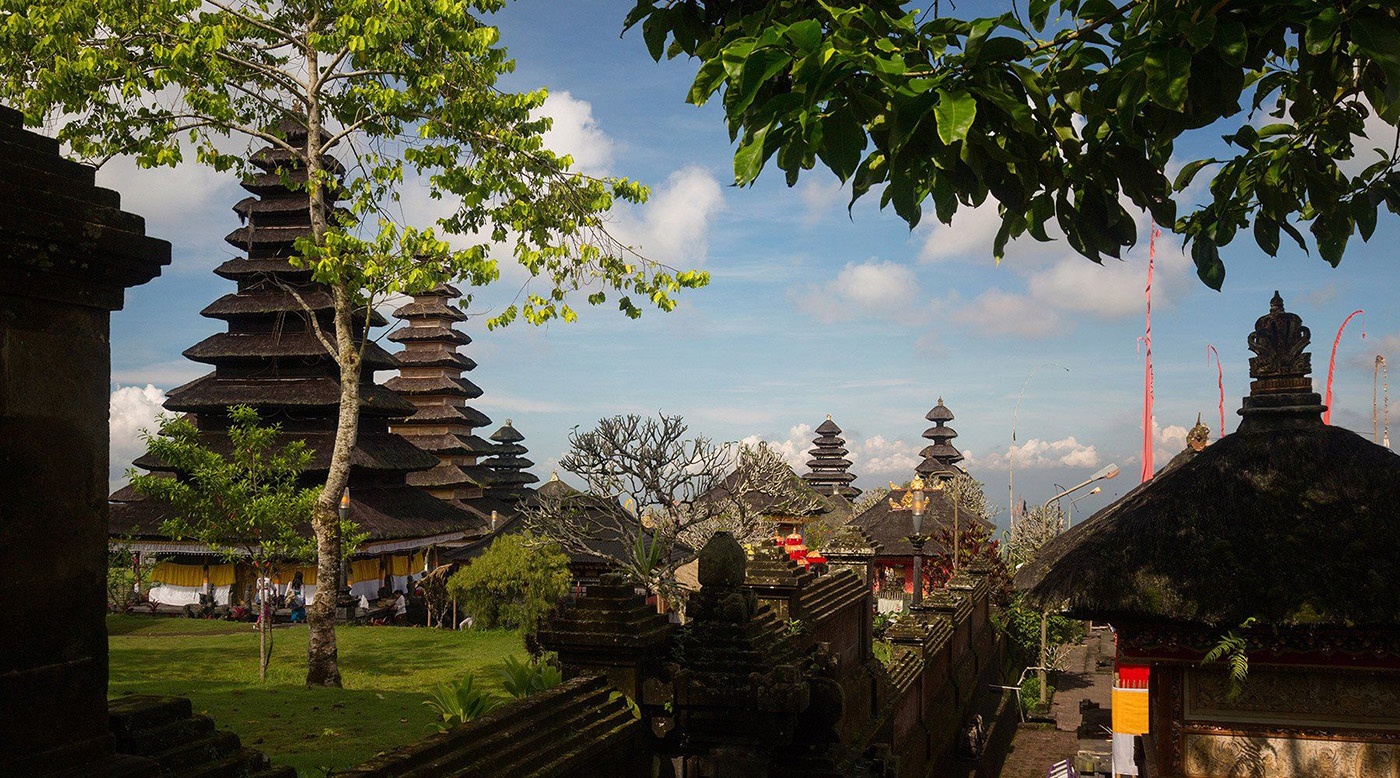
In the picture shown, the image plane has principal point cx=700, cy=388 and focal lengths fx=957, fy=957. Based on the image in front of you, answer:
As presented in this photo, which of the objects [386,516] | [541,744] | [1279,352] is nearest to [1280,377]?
[1279,352]

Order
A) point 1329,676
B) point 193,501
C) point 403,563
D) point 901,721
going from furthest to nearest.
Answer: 1. point 403,563
2. point 193,501
3. point 901,721
4. point 1329,676

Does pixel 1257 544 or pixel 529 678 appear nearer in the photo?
pixel 529 678

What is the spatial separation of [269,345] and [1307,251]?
31.3 meters

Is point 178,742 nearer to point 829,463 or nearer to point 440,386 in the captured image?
point 440,386

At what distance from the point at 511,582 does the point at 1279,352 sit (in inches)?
851

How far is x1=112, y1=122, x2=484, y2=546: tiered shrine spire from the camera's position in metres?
30.4

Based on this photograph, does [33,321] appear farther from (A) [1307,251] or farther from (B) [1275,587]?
(B) [1275,587]

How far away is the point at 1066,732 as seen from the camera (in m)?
18.4

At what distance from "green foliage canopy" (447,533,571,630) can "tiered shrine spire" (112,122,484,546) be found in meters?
5.12

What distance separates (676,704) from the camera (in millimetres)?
6352

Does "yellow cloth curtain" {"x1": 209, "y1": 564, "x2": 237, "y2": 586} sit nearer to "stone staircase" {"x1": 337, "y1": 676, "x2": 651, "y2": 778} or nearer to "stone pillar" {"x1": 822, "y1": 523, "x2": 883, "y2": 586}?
"stone pillar" {"x1": 822, "y1": 523, "x2": 883, "y2": 586}

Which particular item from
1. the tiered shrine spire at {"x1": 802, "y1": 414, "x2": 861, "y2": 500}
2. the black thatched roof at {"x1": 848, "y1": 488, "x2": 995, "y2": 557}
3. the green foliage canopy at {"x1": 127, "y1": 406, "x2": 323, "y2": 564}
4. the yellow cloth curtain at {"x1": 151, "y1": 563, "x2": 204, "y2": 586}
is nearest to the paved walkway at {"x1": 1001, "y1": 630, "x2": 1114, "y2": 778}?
the black thatched roof at {"x1": 848, "y1": 488, "x2": 995, "y2": 557}

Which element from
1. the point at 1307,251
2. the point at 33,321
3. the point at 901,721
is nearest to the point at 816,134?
the point at 33,321

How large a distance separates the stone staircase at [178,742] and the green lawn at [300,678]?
3.19m
